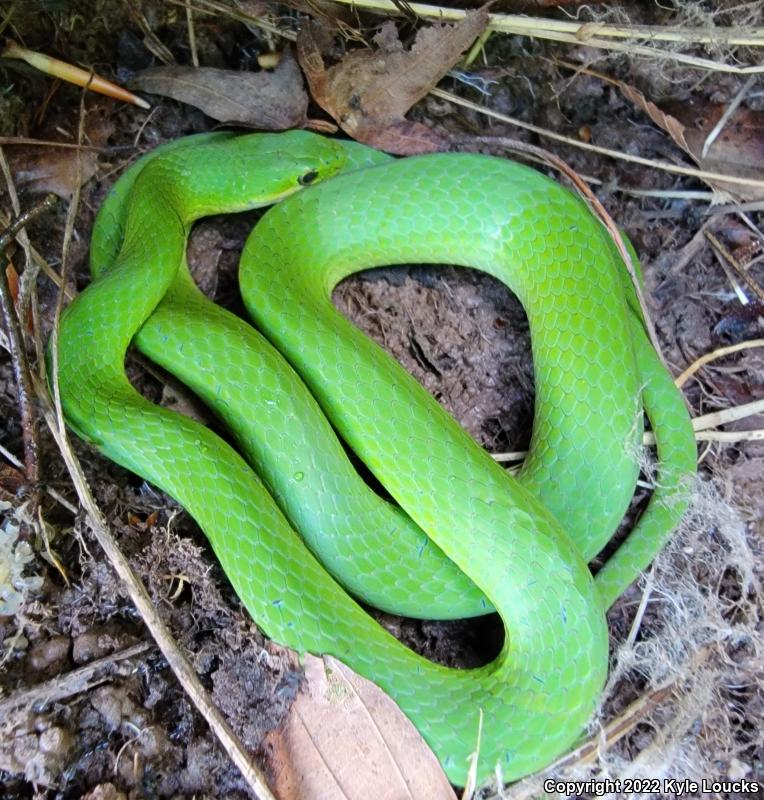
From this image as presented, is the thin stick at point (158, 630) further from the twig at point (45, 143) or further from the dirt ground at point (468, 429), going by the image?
the twig at point (45, 143)

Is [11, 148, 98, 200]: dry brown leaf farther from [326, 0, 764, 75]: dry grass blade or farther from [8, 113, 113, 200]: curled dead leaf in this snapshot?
[326, 0, 764, 75]: dry grass blade

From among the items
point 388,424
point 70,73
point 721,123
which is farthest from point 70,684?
point 721,123

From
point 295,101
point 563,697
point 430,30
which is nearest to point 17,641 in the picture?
point 563,697

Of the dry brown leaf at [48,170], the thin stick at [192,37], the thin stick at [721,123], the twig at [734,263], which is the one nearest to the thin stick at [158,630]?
the dry brown leaf at [48,170]

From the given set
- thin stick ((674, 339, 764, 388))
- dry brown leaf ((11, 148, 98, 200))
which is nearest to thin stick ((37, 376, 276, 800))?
dry brown leaf ((11, 148, 98, 200))

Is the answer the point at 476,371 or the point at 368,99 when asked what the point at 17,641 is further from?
the point at 368,99

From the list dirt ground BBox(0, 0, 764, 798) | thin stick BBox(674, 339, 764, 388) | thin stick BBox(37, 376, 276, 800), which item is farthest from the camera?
thin stick BBox(674, 339, 764, 388)

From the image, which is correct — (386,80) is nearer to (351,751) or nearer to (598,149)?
(598,149)
